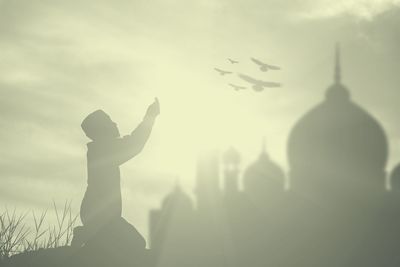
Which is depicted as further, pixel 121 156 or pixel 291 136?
pixel 291 136

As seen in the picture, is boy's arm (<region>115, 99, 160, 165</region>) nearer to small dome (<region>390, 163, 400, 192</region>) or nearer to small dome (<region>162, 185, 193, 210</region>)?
small dome (<region>162, 185, 193, 210</region>)

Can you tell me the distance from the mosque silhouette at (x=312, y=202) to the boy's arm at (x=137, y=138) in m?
46.4

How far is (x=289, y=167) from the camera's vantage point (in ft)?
276

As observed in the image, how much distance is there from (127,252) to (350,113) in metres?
77.7

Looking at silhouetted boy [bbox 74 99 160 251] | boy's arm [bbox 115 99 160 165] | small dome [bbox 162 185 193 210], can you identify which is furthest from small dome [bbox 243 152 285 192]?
boy's arm [bbox 115 99 160 165]

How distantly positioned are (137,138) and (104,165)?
1.53 ft

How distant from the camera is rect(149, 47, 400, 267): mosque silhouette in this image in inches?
2601

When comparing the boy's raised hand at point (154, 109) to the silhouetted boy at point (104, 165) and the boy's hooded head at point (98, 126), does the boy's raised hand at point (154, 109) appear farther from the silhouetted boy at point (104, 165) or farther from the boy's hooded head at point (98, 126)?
the boy's hooded head at point (98, 126)

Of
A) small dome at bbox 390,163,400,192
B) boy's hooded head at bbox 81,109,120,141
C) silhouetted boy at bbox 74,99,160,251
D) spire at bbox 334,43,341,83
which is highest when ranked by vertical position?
spire at bbox 334,43,341,83

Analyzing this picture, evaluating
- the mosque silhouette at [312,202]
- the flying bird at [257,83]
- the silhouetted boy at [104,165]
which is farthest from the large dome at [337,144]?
the silhouetted boy at [104,165]

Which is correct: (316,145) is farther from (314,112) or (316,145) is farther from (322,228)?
(322,228)

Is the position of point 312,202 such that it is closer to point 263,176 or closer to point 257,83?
point 263,176

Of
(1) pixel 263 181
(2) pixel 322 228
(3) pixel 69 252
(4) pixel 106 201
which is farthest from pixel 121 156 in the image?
(1) pixel 263 181

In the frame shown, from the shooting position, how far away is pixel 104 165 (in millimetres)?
10453
